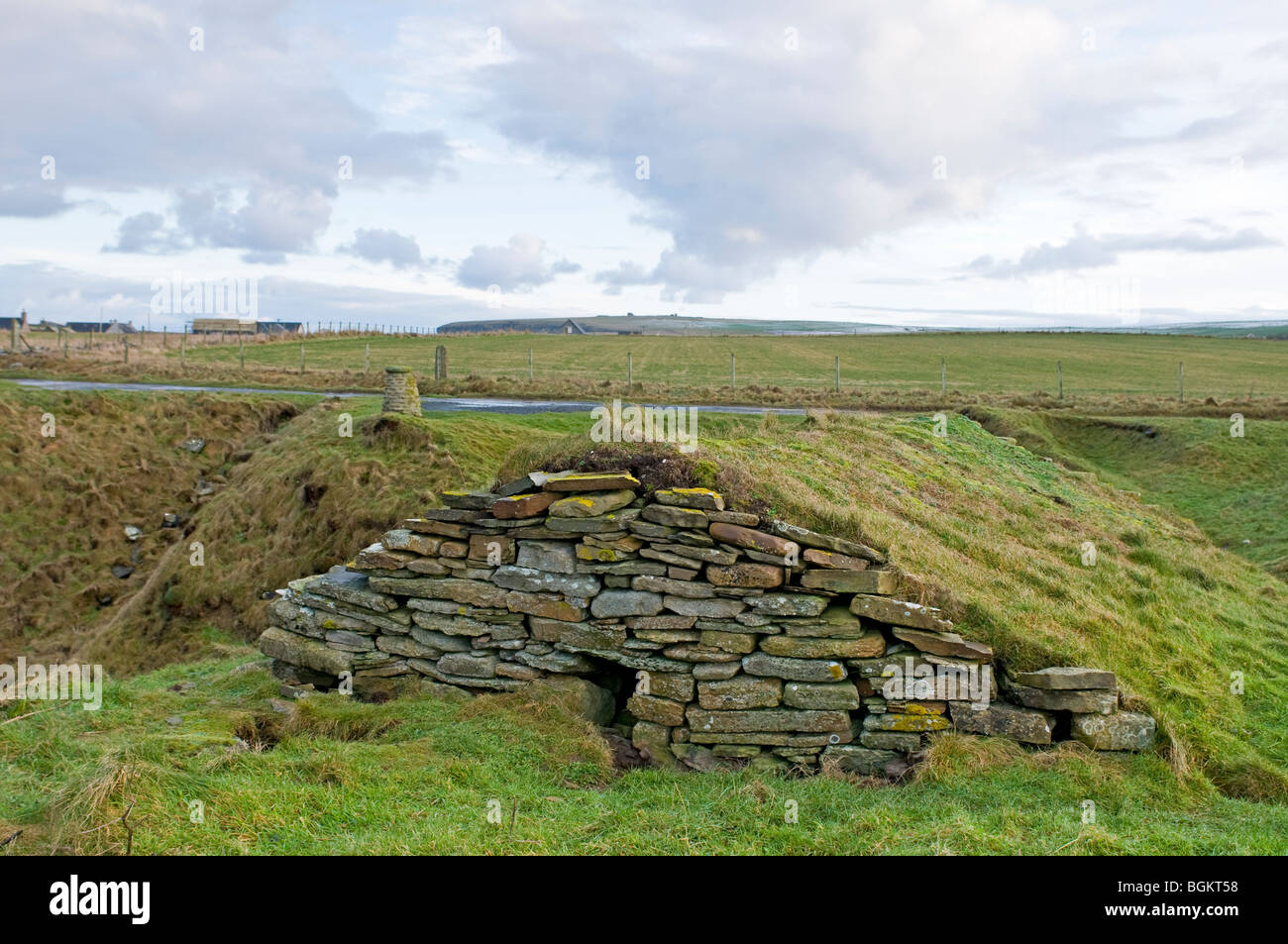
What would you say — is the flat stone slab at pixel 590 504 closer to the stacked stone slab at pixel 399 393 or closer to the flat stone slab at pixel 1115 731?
the flat stone slab at pixel 1115 731

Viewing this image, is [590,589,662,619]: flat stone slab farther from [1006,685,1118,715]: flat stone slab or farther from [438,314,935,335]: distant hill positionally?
[438,314,935,335]: distant hill

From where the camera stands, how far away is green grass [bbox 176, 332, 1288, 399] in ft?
150

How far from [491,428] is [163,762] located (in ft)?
47.2

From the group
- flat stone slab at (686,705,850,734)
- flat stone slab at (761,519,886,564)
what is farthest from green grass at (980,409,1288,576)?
flat stone slab at (686,705,850,734)

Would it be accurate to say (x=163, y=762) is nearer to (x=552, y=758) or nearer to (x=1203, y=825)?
(x=552, y=758)

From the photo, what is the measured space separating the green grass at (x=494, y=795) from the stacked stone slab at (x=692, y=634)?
1.58 feet

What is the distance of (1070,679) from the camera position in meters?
8.06

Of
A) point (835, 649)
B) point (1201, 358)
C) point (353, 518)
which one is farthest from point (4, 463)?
point (1201, 358)

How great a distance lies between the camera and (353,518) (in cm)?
1664

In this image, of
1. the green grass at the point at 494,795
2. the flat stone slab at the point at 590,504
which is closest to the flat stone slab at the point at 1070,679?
the green grass at the point at 494,795

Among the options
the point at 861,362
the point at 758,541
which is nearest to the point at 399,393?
the point at 758,541

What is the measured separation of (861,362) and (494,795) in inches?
2538

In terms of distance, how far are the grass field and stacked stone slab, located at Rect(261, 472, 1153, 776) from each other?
1.39 ft

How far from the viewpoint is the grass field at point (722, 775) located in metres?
5.87
